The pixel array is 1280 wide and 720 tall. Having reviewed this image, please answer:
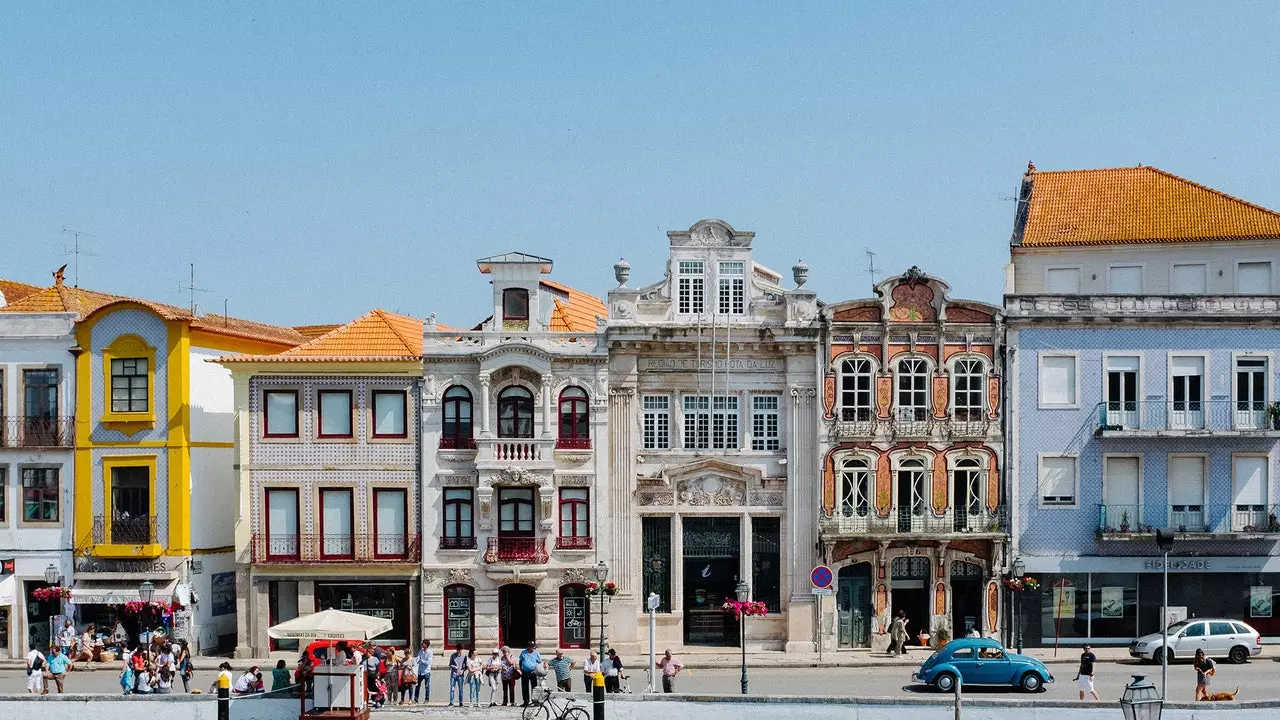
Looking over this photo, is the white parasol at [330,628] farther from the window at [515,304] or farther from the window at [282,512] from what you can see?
the window at [515,304]

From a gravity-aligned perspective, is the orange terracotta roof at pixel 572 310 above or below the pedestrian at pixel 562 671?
above

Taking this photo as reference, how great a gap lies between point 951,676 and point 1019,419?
11007mm

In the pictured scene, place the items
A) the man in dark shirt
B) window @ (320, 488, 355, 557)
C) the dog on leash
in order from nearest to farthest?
the dog on leash < the man in dark shirt < window @ (320, 488, 355, 557)

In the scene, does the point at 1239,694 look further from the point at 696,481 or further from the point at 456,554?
the point at 456,554

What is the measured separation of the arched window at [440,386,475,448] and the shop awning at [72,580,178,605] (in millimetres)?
9564

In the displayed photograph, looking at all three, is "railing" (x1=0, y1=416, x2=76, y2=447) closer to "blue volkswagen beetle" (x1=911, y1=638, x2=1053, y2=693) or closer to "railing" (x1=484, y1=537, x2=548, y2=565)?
"railing" (x1=484, y1=537, x2=548, y2=565)

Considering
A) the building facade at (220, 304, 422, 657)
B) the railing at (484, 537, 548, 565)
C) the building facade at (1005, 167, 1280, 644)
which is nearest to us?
the railing at (484, 537, 548, 565)

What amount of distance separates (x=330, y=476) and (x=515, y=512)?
591 centimetres

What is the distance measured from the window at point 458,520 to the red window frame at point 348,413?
3581mm

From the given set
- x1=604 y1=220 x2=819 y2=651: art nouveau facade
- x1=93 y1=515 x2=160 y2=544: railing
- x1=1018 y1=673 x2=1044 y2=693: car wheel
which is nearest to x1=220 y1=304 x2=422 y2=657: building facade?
x1=93 y1=515 x2=160 y2=544: railing

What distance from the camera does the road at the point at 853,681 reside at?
129ft

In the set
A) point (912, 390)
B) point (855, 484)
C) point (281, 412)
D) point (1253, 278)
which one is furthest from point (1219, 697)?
point (281, 412)

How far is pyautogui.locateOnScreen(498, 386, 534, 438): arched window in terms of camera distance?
47375 mm

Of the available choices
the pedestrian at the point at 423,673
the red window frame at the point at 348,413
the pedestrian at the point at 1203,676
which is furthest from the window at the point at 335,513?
the pedestrian at the point at 1203,676
